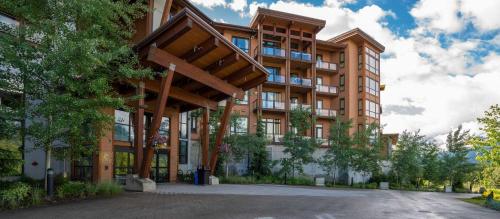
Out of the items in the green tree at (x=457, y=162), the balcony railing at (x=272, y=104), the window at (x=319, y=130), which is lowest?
the green tree at (x=457, y=162)

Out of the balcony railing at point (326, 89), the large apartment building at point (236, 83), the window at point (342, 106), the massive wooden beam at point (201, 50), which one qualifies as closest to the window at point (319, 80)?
the large apartment building at point (236, 83)

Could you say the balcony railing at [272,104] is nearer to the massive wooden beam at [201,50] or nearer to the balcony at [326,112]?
the balcony at [326,112]

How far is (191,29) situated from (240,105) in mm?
21979

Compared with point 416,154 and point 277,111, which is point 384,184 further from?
point 277,111

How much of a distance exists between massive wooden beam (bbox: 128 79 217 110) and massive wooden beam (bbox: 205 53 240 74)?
83.1 inches

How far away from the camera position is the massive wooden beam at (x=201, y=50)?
620 inches

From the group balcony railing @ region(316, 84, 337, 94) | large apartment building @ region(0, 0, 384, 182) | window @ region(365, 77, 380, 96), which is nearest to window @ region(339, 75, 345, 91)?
large apartment building @ region(0, 0, 384, 182)

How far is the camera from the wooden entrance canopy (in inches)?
579

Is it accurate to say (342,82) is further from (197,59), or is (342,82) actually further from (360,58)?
(197,59)

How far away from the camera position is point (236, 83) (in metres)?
21.5

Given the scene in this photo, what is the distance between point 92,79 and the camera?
1193 cm

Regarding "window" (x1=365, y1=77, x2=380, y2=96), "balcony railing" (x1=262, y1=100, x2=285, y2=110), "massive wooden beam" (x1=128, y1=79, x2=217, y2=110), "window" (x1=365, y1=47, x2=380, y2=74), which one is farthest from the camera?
"window" (x1=365, y1=47, x2=380, y2=74)

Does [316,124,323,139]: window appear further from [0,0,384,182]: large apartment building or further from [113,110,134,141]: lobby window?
[113,110,134,141]: lobby window

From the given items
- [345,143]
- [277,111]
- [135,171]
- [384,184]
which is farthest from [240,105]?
[135,171]
